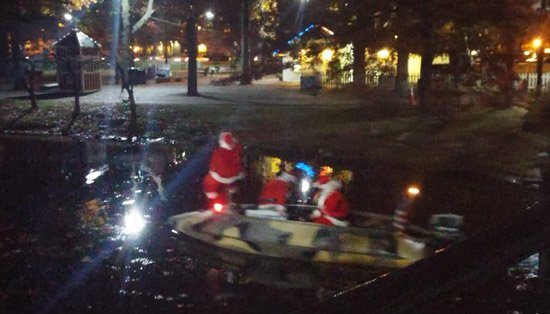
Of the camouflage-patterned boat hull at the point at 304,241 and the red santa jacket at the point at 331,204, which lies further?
the red santa jacket at the point at 331,204

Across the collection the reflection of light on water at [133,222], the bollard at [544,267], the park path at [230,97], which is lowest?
the reflection of light on water at [133,222]

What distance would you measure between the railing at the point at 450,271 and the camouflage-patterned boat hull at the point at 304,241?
6.38m

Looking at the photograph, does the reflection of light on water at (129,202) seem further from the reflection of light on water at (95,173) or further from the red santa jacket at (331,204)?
the red santa jacket at (331,204)

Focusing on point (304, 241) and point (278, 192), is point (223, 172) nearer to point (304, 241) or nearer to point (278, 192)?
point (278, 192)

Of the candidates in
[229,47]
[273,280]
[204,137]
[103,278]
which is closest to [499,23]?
[204,137]

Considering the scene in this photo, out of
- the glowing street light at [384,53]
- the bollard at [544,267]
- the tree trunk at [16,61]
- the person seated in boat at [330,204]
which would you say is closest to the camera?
the bollard at [544,267]

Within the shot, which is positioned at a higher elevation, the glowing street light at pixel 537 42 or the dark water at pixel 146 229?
the glowing street light at pixel 537 42

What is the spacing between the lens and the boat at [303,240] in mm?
9117

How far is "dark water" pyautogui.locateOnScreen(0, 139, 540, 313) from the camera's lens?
329 inches

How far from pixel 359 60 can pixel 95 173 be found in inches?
426

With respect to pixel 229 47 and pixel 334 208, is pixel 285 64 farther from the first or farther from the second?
pixel 334 208

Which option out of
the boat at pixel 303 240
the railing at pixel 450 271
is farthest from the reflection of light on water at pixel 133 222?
the railing at pixel 450 271

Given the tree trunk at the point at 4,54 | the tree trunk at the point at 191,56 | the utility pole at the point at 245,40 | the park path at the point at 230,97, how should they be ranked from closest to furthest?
the park path at the point at 230,97, the tree trunk at the point at 191,56, the utility pole at the point at 245,40, the tree trunk at the point at 4,54

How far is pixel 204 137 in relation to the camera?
75.2 ft
